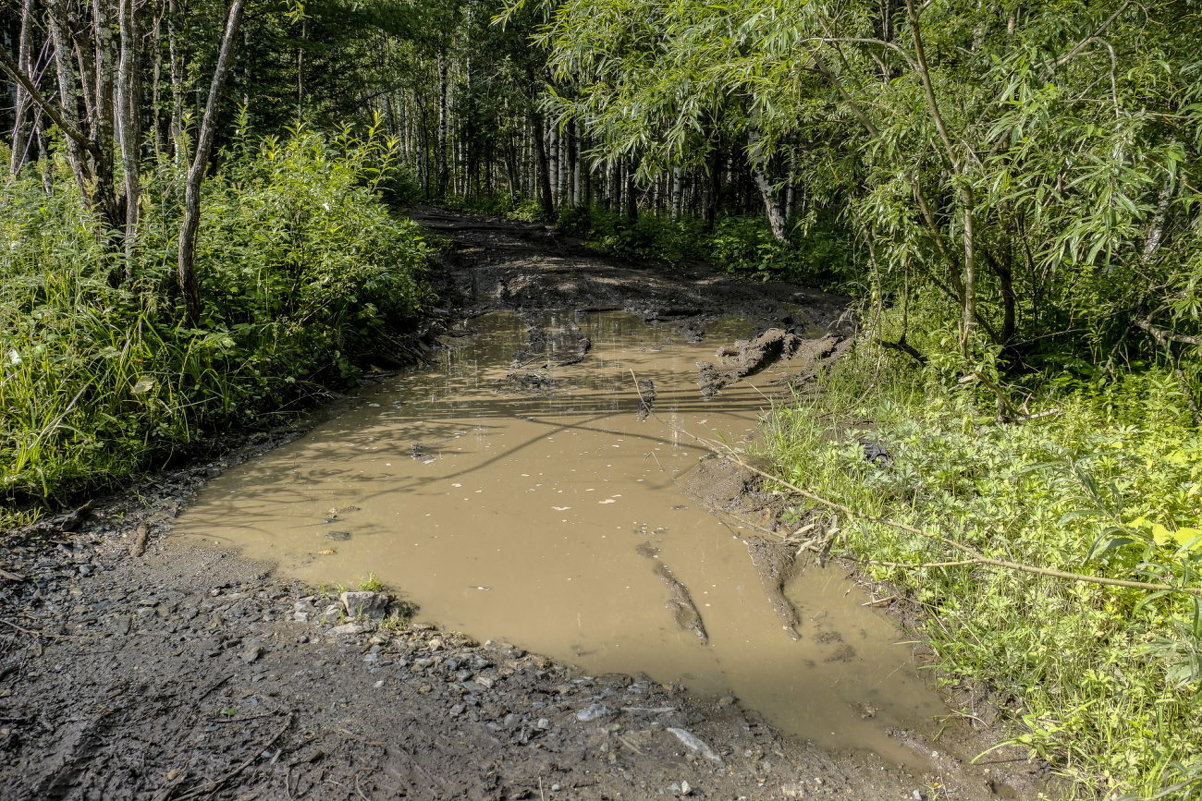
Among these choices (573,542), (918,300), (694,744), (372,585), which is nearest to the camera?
(694,744)

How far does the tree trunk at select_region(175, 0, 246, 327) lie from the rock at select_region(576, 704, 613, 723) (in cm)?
456

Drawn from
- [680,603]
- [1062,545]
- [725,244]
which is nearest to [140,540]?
[680,603]

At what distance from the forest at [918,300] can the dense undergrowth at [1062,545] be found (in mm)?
19

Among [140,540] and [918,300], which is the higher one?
[918,300]

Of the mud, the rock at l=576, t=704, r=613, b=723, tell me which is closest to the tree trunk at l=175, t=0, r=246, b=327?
the mud

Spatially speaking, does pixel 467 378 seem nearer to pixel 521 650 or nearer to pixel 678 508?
pixel 678 508

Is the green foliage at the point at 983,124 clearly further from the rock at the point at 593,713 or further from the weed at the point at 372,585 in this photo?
the weed at the point at 372,585

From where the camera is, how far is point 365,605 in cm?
348

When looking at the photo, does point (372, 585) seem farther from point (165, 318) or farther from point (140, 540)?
point (165, 318)

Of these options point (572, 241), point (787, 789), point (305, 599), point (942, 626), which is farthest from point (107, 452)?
point (572, 241)

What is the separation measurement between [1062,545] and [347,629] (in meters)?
3.20

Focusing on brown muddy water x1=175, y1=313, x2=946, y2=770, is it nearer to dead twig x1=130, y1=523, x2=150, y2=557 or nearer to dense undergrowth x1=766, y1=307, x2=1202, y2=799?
dead twig x1=130, y1=523, x2=150, y2=557

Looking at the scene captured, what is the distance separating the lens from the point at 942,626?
3.37 m

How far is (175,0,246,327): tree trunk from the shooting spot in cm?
518
